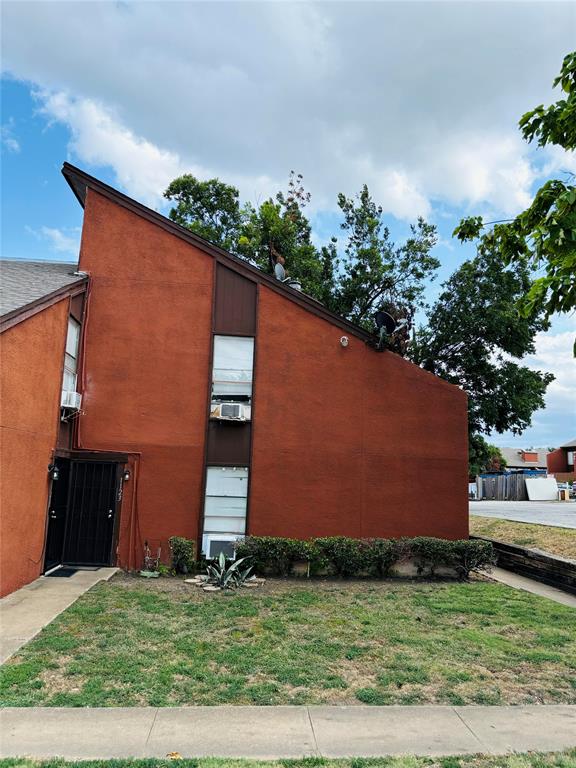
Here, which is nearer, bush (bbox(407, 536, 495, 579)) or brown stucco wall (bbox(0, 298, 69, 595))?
brown stucco wall (bbox(0, 298, 69, 595))

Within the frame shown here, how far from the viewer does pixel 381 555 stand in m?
9.88

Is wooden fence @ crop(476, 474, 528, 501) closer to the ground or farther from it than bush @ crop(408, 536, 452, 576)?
farther from it

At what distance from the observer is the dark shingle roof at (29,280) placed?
322 inches

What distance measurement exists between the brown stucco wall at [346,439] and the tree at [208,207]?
11.9 meters

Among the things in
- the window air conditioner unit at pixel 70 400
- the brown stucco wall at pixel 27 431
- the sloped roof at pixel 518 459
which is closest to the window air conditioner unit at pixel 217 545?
the brown stucco wall at pixel 27 431

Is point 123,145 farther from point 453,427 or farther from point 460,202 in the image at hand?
point 453,427

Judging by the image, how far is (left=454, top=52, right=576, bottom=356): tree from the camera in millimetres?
4301

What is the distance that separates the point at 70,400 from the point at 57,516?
2270 mm

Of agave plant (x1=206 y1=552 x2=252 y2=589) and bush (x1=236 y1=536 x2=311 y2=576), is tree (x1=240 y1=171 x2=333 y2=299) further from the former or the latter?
agave plant (x1=206 y1=552 x2=252 y2=589)

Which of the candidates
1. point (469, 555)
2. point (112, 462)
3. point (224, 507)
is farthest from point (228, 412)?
point (469, 555)

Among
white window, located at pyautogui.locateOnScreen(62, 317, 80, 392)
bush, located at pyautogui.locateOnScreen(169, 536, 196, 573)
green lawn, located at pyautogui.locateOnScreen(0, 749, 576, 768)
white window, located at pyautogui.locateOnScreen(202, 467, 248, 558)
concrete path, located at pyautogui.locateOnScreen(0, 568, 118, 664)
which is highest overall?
white window, located at pyautogui.locateOnScreen(62, 317, 80, 392)

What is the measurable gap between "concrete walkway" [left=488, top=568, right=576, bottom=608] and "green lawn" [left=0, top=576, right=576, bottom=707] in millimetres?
593

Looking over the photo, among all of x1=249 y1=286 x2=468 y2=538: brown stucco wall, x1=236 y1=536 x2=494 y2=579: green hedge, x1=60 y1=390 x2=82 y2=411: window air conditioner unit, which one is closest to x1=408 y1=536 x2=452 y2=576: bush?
x1=236 y1=536 x2=494 y2=579: green hedge

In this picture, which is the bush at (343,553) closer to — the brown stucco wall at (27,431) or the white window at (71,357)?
the brown stucco wall at (27,431)
